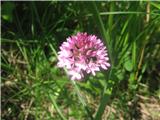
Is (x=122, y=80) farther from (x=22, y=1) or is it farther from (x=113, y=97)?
(x=22, y=1)

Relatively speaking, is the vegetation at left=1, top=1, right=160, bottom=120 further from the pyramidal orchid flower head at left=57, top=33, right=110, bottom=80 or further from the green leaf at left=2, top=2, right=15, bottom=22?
the pyramidal orchid flower head at left=57, top=33, right=110, bottom=80

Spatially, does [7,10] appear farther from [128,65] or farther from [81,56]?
[81,56]

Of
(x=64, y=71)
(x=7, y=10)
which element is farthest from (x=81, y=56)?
(x=7, y=10)

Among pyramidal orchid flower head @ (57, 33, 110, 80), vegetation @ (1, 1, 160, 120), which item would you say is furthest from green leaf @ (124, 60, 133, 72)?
pyramidal orchid flower head @ (57, 33, 110, 80)

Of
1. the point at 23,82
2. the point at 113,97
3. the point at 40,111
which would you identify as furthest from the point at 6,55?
the point at 113,97

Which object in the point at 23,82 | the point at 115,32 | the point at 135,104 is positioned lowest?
the point at 135,104

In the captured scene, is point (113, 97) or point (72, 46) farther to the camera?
point (113, 97)
